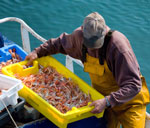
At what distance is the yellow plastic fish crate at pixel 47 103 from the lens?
251cm

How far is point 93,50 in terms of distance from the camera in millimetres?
2738

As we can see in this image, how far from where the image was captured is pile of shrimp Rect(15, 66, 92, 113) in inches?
110

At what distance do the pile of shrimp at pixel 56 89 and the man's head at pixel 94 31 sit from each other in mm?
707

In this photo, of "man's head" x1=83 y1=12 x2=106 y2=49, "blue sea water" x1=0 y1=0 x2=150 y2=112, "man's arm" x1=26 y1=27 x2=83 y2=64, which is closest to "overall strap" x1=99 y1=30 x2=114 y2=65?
"man's head" x1=83 y1=12 x2=106 y2=49

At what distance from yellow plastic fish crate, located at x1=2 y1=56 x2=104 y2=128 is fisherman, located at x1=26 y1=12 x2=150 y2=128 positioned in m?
0.15

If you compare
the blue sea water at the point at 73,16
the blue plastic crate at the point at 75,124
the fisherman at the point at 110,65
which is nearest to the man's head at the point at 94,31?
the fisherman at the point at 110,65

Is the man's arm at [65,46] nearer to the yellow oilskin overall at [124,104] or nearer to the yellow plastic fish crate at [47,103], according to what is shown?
the yellow plastic fish crate at [47,103]

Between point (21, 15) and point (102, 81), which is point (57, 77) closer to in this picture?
point (102, 81)

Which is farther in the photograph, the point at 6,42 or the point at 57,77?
the point at 6,42

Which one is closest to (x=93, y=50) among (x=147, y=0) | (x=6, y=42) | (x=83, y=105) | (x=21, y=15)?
(x=83, y=105)

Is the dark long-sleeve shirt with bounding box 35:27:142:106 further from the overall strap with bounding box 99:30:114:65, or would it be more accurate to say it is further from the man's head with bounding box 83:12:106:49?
the man's head with bounding box 83:12:106:49

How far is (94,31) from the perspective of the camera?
240 centimetres

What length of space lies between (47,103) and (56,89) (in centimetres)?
45

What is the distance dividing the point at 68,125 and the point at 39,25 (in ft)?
16.8
